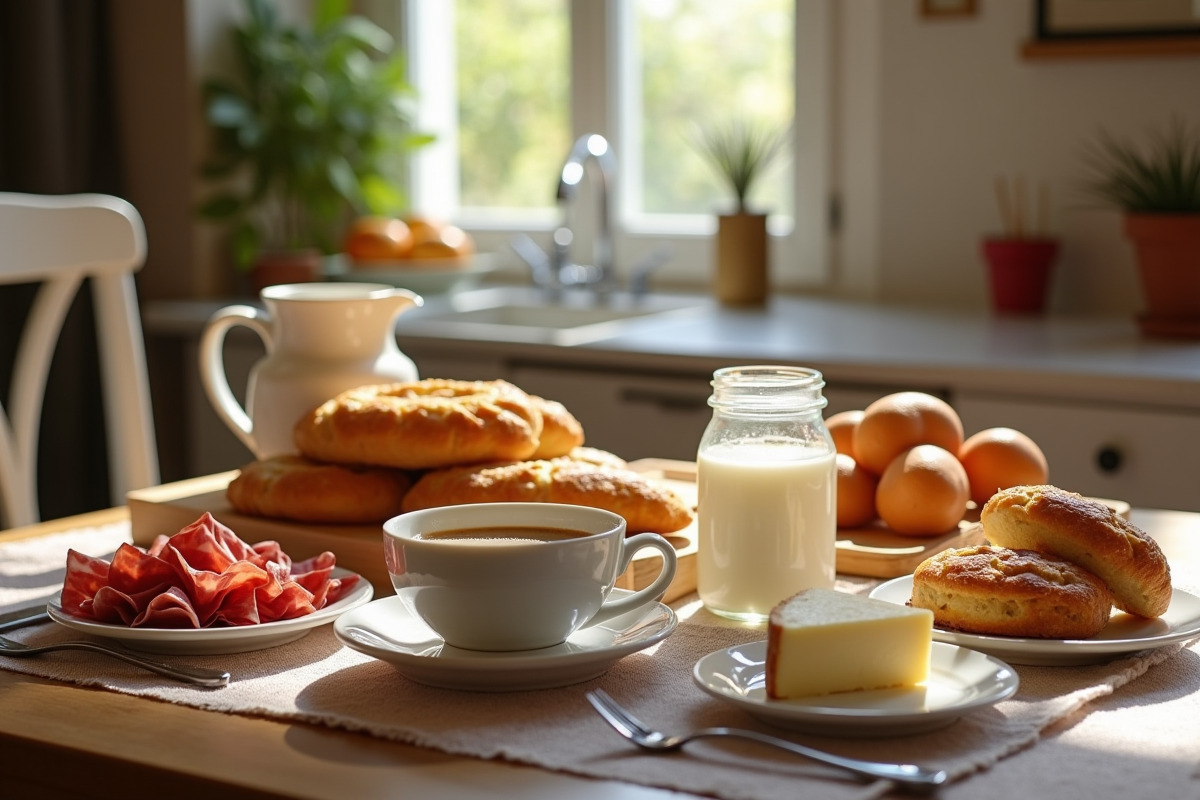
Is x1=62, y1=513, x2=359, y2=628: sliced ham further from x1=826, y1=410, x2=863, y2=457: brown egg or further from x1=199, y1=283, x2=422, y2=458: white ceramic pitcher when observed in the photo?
x1=826, y1=410, x2=863, y2=457: brown egg

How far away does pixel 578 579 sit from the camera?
0.84 metres

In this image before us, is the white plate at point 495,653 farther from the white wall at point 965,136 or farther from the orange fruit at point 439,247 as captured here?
the orange fruit at point 439,247

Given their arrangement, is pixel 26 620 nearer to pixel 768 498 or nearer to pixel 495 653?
pixel 495 653

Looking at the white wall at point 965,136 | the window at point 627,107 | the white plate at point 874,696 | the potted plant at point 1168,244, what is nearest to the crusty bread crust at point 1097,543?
the white plate at point 874,696

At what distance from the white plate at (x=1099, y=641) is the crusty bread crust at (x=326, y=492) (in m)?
0.47

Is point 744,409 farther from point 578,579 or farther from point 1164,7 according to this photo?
point 1164,7

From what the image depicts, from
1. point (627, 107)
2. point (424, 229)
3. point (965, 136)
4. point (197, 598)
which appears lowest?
point (197, 598)

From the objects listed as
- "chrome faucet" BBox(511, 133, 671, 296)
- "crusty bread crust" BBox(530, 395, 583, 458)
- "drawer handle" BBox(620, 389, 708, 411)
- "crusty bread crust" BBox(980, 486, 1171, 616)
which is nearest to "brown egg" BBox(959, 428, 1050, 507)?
"crusty bread crust" BBox(980, 486, 1171, 616)

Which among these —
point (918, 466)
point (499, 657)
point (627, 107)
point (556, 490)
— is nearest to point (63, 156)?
point (627, 107)

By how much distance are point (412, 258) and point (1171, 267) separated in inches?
61.0

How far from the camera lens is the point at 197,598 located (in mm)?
944

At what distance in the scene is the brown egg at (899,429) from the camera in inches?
46.3

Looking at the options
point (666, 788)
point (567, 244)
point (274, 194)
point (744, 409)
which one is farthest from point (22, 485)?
point (274, 194)

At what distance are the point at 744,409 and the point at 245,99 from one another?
2442 millimetres
